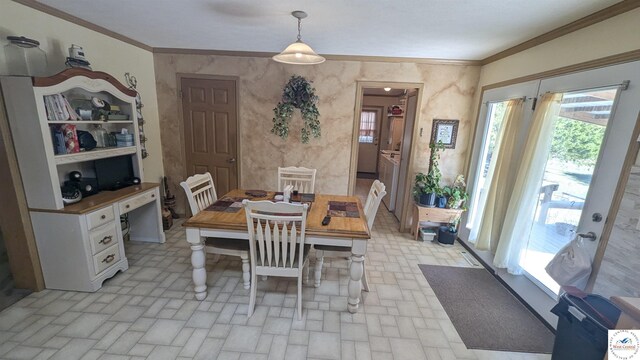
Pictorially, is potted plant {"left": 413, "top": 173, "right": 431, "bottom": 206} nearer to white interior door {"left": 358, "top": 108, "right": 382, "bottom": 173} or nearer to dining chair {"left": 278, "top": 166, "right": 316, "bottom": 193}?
dining chair {"left": 278, "top": 166, "right": 316, "bottom": 193}

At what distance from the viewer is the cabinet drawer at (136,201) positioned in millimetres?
2612

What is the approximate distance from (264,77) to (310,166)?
4.47 ft

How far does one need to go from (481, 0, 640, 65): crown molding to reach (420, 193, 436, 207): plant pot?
5.79ft

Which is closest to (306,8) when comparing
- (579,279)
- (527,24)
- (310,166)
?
(527,24)

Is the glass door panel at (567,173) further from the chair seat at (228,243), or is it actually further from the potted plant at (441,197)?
the chair seat at (228,243)

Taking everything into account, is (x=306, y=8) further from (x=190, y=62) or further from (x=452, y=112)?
(x=452, y=112)

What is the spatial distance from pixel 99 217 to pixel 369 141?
22.0 feet

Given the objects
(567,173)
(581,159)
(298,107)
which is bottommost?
(567,173)

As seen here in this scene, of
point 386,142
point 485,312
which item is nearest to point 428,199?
point 485,312

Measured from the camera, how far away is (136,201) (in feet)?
9.10

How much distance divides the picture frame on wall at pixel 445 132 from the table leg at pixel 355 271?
2255 mm

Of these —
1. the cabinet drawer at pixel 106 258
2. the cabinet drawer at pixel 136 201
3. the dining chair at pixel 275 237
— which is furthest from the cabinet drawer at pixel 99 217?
the dining chair at pixel 275 237

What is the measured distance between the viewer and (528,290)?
2379mm

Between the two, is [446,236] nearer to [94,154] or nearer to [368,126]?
[94,154]
